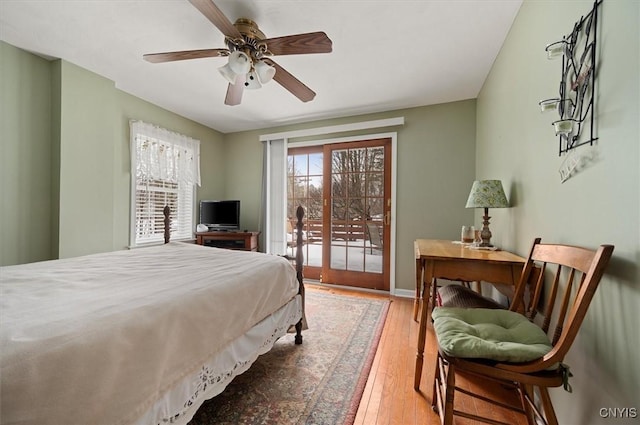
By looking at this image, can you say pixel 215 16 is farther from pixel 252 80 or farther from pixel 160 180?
pixel 160 180

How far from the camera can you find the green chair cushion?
92 cm

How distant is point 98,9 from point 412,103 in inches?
119

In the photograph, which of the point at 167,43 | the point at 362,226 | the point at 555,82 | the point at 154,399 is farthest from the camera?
the point at 362,226

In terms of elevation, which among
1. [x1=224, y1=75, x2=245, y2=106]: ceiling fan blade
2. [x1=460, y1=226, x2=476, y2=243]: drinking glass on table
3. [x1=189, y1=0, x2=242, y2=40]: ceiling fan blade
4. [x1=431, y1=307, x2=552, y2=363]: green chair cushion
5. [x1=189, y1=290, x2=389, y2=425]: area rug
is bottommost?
[x1=189, y1=290, x2=389, y2=425]: area rug

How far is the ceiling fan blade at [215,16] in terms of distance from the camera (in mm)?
1281

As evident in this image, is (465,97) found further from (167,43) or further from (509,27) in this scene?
(167,43)

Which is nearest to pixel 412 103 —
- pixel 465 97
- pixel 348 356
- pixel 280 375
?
pixel 465 97

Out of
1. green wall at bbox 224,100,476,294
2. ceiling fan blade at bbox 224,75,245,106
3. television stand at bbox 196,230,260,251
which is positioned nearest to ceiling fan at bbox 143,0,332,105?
ceiling fan blade at bbox 224,75,245,106

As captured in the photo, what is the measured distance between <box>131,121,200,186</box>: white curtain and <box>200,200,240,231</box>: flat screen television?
412 millimetres

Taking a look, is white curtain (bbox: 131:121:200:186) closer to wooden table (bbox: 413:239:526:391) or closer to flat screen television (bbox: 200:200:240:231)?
flat screen television (bbox: 200:200:240:231)

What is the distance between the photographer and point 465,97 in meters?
2.93

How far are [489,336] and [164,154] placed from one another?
3.84m

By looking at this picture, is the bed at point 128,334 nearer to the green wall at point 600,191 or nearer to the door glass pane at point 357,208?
the green wall at point 600,191

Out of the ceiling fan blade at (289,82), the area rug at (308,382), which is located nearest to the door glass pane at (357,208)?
the area rug at (308,382)
